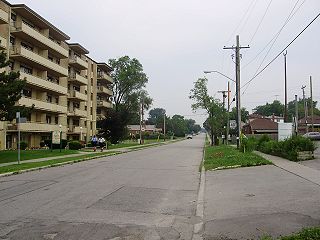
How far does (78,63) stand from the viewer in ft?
211

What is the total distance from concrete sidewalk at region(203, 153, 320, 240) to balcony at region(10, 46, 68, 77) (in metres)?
33.3

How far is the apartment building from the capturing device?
43156 mm

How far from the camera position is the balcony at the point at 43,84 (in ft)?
145

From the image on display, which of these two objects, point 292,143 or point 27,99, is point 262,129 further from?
point 292,143

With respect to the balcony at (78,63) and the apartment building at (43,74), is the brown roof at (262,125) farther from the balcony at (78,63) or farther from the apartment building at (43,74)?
the balcony at (78,63)

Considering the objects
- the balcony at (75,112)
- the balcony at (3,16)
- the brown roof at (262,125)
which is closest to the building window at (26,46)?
the balcony at (3,16)

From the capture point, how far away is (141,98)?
3401 inches

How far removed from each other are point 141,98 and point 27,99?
143ft

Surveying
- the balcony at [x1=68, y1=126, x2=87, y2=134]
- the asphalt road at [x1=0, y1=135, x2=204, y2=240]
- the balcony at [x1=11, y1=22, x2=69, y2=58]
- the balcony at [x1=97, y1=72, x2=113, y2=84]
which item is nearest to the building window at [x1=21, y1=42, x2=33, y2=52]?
the balcony at [x1=11, y1=22, x2=69, y2=58]

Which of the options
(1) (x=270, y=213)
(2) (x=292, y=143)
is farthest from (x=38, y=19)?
(1) (x=270, y=213)

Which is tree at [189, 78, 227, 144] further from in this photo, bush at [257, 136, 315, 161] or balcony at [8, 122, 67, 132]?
bush at [257, 136, 315, 161]

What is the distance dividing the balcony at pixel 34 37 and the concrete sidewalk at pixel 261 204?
112 ft

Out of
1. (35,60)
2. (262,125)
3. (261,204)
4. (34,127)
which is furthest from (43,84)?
(262,125)

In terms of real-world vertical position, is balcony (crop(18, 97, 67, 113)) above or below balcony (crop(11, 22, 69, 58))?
below
